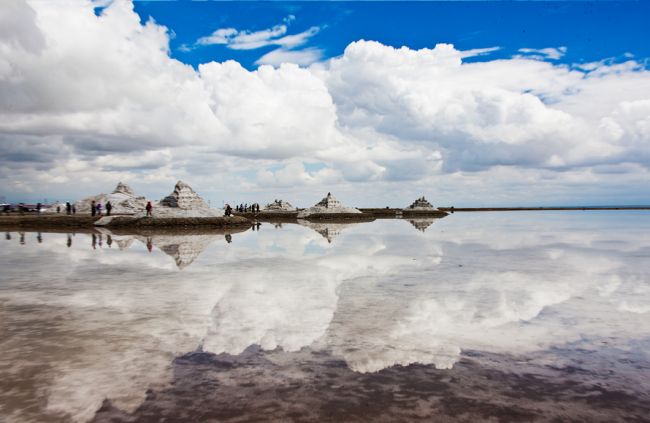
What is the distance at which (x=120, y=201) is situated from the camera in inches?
2454

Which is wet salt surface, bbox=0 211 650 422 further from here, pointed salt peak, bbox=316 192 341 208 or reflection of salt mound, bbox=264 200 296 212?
reflection of salt mound, bbox=264 200 296 212

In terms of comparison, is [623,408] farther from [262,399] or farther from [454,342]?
[262,399]

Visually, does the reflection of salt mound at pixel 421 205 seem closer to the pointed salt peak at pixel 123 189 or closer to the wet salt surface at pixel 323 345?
the pointed salt peak at pixel 123 189

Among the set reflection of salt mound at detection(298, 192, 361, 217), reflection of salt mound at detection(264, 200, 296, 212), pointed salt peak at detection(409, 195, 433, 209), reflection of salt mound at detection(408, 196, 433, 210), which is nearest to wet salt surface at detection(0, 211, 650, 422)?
Answer: reflection of salt mound at detection(298, 192, 361, 217)

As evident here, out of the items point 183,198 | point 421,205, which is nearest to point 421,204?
point 421,205

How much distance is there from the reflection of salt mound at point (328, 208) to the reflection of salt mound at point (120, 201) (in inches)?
903

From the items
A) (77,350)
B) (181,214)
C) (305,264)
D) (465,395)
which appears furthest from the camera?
(181,214)

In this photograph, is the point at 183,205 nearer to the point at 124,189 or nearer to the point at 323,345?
the point at 124,189

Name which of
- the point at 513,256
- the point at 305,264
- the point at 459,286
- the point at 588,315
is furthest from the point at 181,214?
the point at 588,315

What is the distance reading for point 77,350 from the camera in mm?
7480

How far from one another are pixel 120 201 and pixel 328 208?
2970 centimetres

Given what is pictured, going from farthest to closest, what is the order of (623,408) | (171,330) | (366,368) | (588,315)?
1. (588,315)
2. (171,330)
3. (366,368)
4. (623,408)

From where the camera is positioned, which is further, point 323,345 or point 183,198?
point 183,198

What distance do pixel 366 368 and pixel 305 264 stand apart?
11578 millimetres
